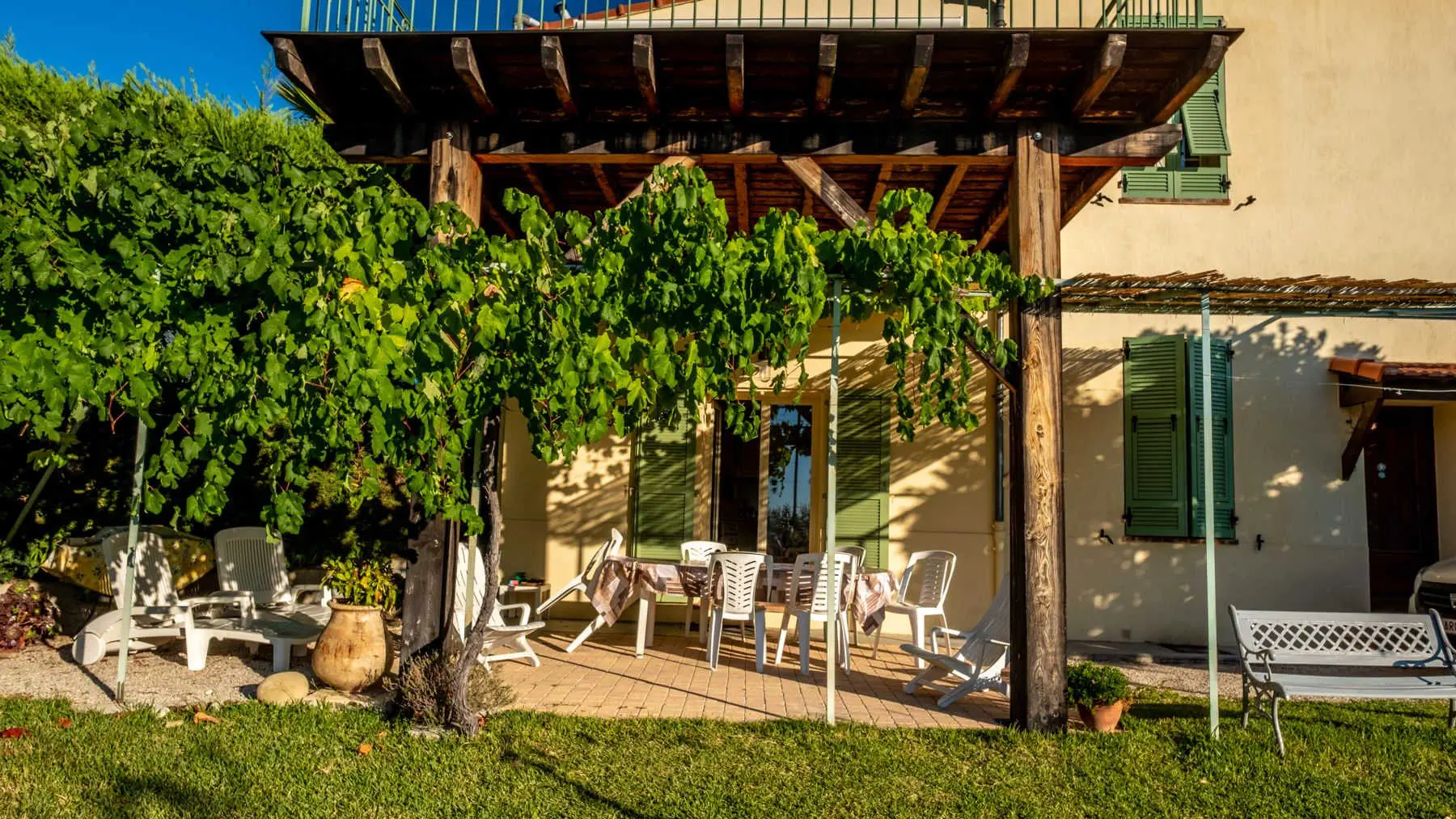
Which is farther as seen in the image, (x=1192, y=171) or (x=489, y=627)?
(x=1192, y=171)

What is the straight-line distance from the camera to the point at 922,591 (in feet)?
24.5

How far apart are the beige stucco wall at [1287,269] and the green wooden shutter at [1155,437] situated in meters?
0.10

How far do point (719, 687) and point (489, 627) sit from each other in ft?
4.82

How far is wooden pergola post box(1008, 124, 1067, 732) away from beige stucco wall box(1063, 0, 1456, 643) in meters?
3.43

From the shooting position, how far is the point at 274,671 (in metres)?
5.98

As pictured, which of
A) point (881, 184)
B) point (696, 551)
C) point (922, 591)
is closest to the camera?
point (881, 184)

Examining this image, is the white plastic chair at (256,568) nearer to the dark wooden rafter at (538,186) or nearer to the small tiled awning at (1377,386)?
the dark wooden rafter at (538,186)

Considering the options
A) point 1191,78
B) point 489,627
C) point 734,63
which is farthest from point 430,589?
point 1191,78

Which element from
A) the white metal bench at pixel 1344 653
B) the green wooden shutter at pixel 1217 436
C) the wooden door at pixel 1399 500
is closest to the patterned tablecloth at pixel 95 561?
the white metal bench at pixel 1344 653

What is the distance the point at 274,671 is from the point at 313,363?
2614 mm

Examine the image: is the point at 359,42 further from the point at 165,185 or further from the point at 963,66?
the point at 963,66

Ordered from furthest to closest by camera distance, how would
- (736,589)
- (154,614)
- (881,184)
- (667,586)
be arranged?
(667,586) < (736,589) < (881,184) < (154,614)

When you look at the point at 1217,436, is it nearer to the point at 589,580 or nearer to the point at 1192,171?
the point at 1192,171

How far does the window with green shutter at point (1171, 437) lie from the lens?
8086mm
